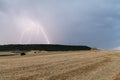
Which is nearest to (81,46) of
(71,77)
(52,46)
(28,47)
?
(52,46)

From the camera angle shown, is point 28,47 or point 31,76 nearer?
point 31,76

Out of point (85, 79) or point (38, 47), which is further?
point (38, 47)

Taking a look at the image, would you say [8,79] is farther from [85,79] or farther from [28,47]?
[28,47]

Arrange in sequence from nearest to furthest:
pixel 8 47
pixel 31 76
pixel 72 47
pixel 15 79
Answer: pixel 15 79 → pixel 31 76 → pixel 8 47 → pixel 72 47

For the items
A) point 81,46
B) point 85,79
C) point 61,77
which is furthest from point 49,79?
point 81,46

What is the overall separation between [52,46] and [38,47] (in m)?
8.57

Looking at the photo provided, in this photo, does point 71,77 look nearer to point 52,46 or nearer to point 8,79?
point 8,79

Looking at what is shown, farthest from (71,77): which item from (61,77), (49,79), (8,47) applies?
(8,47)

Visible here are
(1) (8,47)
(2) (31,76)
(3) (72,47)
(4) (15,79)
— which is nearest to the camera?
(4) (15,79)

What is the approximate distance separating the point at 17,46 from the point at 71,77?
126683 mm

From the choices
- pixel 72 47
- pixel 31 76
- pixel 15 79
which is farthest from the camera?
pixel 72 47

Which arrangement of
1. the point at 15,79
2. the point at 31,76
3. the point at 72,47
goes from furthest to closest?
the point at 72,47 → the point at 31,76 → the point at 15,79

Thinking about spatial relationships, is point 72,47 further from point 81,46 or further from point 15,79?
point 15,79

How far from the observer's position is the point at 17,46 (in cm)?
14912
